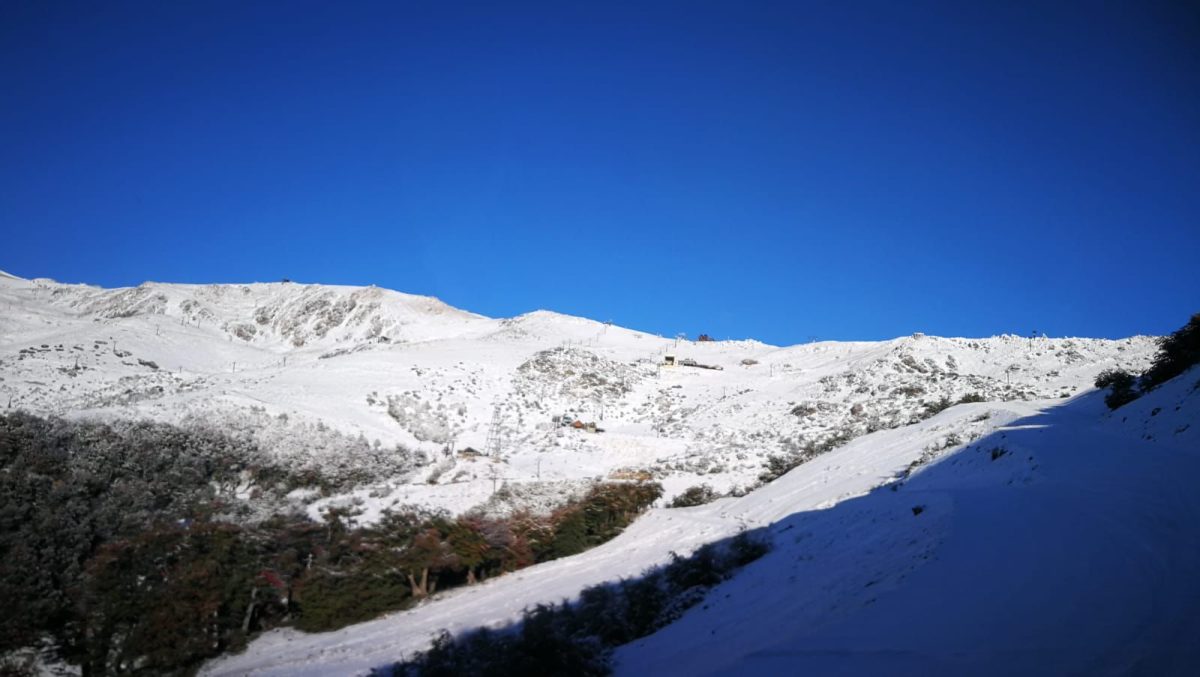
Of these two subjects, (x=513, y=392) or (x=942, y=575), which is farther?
(x=513, y=392)

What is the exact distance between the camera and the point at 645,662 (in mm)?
11320

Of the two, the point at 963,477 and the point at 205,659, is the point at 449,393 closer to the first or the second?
the point at 205,659

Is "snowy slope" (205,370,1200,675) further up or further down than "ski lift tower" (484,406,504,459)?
further down

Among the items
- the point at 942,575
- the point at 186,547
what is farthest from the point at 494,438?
the point at 942,575

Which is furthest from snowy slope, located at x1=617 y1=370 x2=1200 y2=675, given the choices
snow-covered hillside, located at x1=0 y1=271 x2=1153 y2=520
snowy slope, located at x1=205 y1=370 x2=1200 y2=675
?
snow-covered hillside, located at x1=0 y1=271 x2=1153 y2=520

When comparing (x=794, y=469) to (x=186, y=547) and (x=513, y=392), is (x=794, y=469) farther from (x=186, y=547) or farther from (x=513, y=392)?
(x=513, y=392)

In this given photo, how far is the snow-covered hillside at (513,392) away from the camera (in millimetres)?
29062

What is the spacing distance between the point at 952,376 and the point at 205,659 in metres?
44.0

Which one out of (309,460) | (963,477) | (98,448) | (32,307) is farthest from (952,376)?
(32,307)

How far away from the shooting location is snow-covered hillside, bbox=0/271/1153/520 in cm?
2906

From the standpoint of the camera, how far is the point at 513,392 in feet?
151

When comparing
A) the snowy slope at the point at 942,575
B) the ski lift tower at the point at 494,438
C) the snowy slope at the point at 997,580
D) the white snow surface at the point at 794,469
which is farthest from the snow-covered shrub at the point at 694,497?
the ski lift tower at the point at 494,438

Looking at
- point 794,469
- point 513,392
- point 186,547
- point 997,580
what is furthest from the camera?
point 513,392

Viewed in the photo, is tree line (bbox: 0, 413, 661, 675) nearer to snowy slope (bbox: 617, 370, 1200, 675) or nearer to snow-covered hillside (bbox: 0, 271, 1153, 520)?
snow-covered hillside (bbox: 0, 271, 1153, 520)
